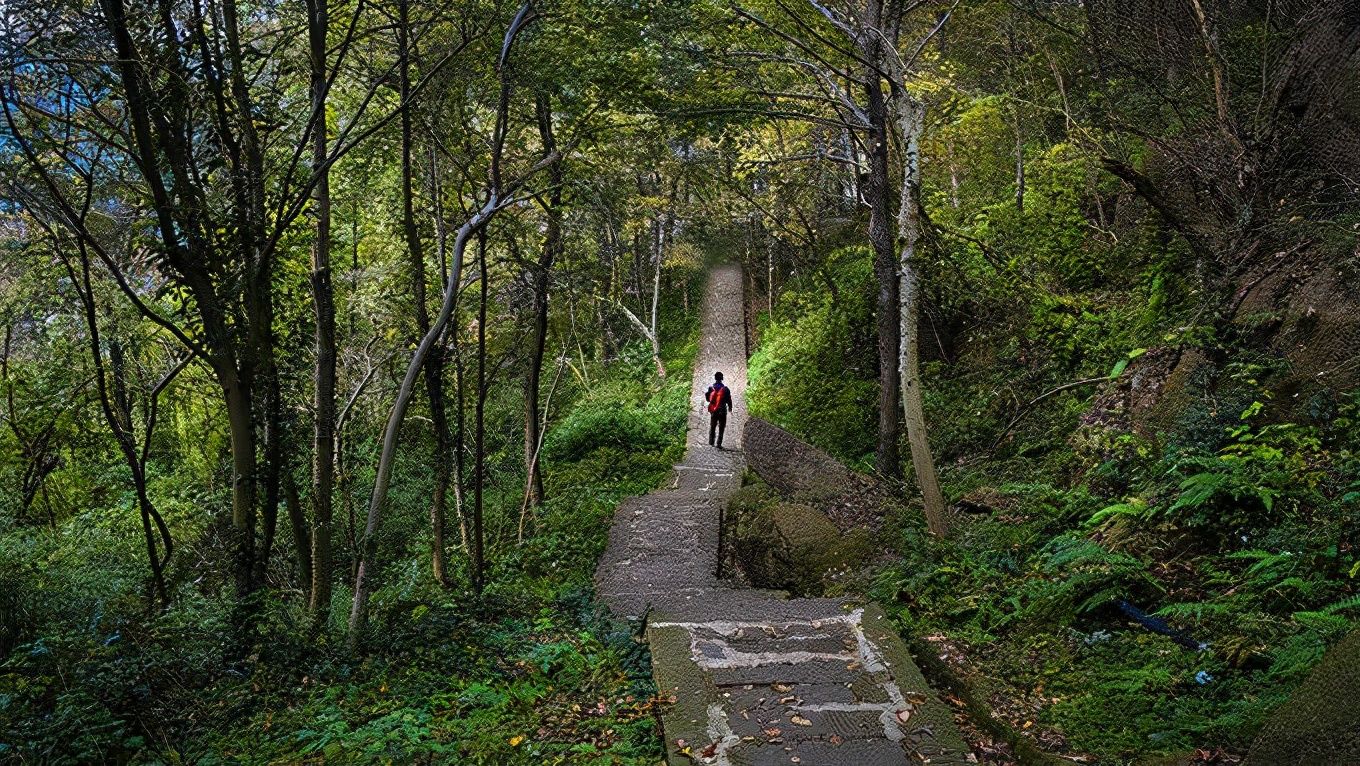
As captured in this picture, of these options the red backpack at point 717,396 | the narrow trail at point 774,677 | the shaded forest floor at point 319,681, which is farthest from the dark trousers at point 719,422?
the shaded forest floor at point 319,681

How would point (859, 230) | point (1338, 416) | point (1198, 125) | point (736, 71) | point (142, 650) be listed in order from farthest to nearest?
point (859, 230), point (736, 71), point (1198, 125), point (1338, 416), point (142, 650)

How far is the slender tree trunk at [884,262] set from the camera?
10.3 metres

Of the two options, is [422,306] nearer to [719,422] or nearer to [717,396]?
[717,396]

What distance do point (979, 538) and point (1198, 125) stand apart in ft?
17.7

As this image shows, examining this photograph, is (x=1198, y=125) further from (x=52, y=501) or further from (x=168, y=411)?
(x=52, y=501)

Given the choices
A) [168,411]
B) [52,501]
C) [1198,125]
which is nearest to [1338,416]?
[1198,125]

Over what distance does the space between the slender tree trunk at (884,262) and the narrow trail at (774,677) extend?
2.99m

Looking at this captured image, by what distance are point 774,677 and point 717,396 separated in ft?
33.2

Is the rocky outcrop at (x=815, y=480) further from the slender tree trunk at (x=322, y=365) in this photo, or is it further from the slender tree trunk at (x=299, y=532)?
the slender tree trunk at (x=299, y=532)

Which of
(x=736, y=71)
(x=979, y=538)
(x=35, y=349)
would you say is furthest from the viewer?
(x=35, y=349)

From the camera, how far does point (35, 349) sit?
A: 48.2 ft

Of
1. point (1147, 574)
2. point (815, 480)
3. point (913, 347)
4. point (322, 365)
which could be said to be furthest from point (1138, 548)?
point (322, 365)

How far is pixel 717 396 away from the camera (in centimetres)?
1633

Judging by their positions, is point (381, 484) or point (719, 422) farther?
point (719, 422)
